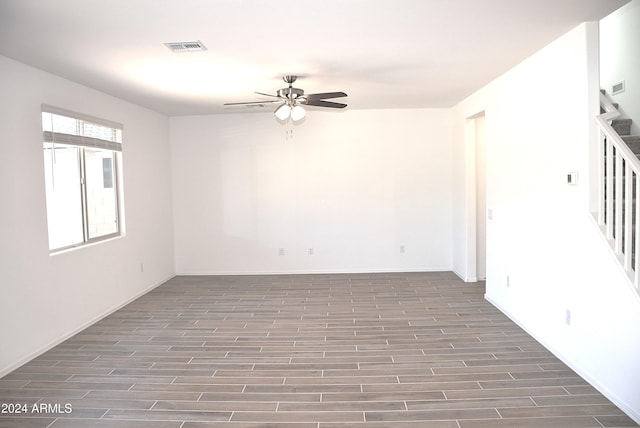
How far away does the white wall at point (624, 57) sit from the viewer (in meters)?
4.45

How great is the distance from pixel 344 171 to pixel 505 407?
4.70 m

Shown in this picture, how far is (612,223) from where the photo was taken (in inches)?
119

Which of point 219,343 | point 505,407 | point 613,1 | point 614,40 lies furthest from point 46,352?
point 614,40

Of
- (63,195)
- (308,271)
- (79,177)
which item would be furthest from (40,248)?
(308,271)

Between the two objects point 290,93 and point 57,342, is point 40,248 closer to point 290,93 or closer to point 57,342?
point 57,342

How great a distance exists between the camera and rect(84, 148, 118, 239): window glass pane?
16.1ft

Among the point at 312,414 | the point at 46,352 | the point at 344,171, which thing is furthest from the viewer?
the point at 344,171

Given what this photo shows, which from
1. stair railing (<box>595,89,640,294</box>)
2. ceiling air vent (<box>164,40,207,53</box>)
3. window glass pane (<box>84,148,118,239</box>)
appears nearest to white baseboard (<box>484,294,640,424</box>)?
stair railing (<box>595,89,640,294</box>)

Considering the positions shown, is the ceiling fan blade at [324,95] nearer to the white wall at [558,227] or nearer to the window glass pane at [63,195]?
the white wall at [558,227]

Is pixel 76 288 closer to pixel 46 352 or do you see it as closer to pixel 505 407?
pixel 46 352

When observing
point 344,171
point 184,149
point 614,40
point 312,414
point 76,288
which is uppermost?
point 614,40

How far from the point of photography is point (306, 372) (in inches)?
133

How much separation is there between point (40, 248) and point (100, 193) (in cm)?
136

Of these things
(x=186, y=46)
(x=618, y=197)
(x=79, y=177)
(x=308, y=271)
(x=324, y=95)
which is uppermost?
(x=186, y=46)
